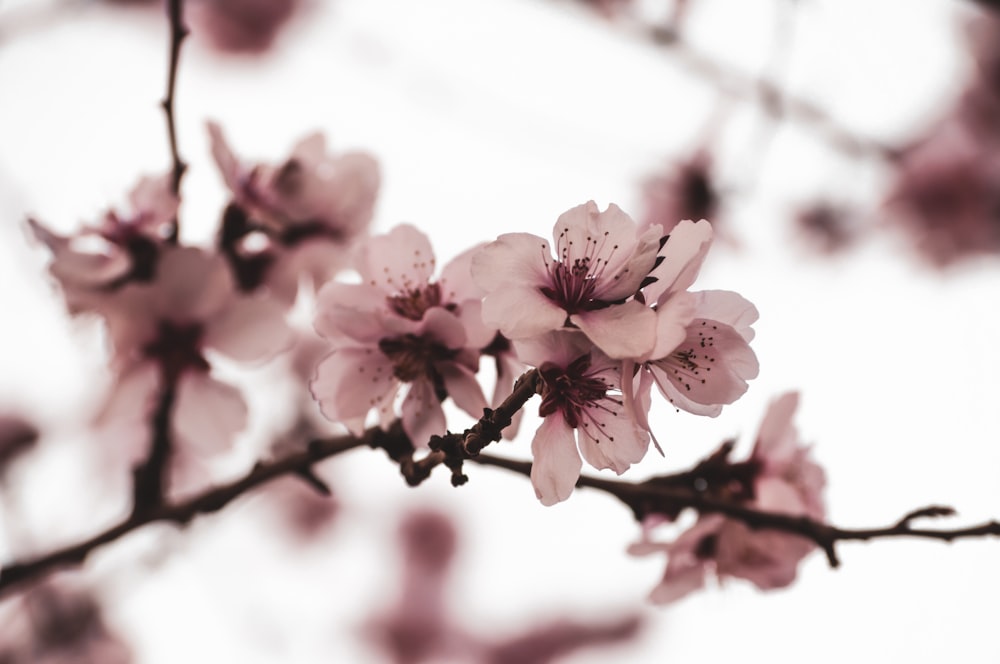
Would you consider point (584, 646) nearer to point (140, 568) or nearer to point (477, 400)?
point (140, 568)

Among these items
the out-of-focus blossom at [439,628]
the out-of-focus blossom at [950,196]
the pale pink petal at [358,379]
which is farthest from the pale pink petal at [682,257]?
the out-of-focus blossom at [439,628]

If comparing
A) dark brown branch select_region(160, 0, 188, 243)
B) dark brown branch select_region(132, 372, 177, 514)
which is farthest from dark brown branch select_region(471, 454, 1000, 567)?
dark brown branch select_region(160, 0, 188, 243)

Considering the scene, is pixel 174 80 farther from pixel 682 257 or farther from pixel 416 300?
pixel 682 257

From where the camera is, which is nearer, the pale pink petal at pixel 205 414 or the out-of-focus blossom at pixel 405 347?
the out-of-focus blossom at pixel 405 347

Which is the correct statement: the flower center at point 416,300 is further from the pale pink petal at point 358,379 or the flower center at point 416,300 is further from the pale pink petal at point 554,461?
the pale pink petal at point 554,461

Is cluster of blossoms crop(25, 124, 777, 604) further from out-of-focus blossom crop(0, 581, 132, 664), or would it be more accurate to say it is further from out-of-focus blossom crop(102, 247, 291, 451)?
out-of-focus blossom crop(0, 581, 132, 664)

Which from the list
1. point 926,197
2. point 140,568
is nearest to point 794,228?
point 926,197

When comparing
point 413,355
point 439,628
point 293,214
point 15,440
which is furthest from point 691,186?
point 439,628
